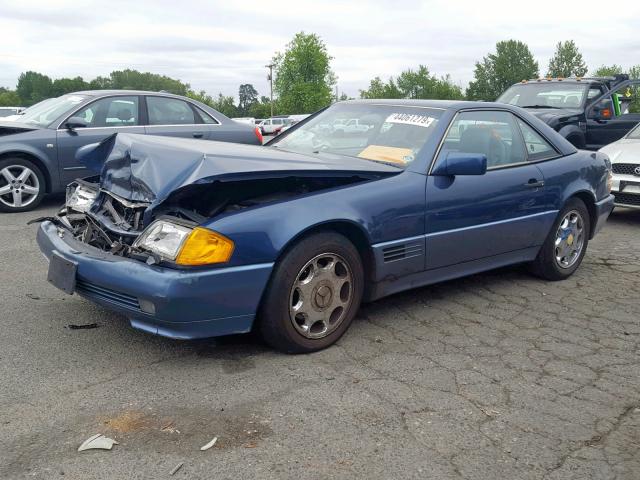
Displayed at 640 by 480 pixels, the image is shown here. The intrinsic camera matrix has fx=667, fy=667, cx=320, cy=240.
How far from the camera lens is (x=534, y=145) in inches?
200

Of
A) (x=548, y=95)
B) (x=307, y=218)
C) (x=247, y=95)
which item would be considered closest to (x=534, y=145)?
(x=307, y=218)

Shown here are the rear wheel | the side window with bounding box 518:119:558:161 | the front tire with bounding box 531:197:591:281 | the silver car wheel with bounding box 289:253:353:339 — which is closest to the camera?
the silver car wheel with bounding box 289:253:353:339

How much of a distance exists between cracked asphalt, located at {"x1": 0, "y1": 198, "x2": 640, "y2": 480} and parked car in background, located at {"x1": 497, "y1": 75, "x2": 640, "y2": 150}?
6474 mm

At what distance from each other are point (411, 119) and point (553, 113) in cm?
663

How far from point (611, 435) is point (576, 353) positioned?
963 mm

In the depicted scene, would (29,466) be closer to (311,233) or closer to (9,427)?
(9,427)

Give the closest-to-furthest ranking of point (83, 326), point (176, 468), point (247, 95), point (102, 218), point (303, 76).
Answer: point (176, 468) < point (102, 218) < point (83, 326) < point (303, 76) < point (247, 95)

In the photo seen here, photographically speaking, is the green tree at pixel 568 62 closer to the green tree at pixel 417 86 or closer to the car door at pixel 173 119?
the green tree at pixel 417 86

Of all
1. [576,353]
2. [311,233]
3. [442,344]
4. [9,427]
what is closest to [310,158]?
[311,233]

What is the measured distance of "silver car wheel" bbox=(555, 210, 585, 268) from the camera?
17.3 ft

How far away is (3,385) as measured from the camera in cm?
318

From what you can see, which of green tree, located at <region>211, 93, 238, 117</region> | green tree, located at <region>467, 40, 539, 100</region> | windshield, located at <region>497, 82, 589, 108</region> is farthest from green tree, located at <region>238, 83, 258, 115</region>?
windshield, located at <region>497, 82, 589, 108</region>

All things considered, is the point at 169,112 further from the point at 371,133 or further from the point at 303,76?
the point at 303,76

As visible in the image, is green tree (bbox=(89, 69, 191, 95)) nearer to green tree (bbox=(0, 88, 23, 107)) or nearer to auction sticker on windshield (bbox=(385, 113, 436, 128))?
green tree (bbox=(0, 88, 23, 107))
